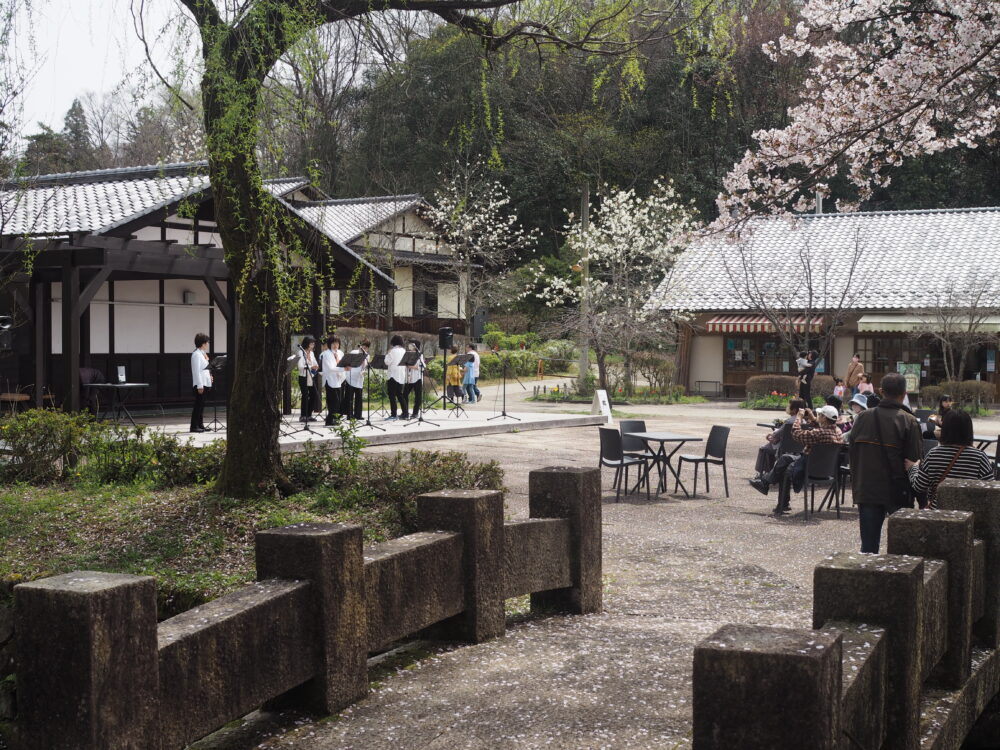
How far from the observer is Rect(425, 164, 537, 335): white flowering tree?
3859cm

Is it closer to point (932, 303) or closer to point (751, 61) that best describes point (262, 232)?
point (932, 303)

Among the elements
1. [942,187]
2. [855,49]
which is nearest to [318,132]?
[855,49]

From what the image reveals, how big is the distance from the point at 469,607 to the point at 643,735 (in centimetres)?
135

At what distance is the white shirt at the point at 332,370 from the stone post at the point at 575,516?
498 inches

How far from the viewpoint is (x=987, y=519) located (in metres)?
5.79

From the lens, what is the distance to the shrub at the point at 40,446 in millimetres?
9953

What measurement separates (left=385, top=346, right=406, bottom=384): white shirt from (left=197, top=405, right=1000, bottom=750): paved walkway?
9700 millimetres

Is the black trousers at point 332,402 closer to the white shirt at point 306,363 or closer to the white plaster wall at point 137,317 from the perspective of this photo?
Result: the white shirt at point 306,363

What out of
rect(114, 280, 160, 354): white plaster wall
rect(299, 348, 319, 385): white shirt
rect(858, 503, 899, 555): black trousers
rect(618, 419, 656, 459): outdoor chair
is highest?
rect(114, 280, 160, 354): white plaster wall

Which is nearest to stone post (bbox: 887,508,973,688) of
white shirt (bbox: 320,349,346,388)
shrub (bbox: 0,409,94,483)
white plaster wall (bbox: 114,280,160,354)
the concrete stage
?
shrub (bbox: 0,409,94,483)

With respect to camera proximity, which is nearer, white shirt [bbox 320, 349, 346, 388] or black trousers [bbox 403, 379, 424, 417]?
white shirt [bbox 320, 349, 346, 388]

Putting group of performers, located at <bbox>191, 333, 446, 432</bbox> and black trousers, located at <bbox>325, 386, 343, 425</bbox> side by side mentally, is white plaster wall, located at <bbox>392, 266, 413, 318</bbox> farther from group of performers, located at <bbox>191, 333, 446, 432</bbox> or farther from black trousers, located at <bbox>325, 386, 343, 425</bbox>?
black trousers, located at <bbox>325, 386, 343, 425</bbox>

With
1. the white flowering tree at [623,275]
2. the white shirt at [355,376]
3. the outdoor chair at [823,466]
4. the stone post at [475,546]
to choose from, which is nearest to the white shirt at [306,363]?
the white shirt at [355,376]

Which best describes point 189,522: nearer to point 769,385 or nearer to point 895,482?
point 895,482
